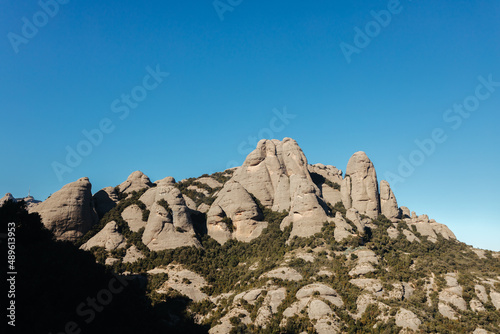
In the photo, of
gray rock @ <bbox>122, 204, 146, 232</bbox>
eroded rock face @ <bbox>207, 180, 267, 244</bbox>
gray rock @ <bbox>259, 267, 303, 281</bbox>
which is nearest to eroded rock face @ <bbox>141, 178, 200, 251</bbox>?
gray rock @ <bbox>122, 204, 146, 232</bbox>

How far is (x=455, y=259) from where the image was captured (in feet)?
205

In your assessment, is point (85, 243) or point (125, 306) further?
point (85, 243)

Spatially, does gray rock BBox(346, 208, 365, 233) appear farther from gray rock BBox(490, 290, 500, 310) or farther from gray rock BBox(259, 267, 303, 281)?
gray rock BBox(490, 290, 500, 310)

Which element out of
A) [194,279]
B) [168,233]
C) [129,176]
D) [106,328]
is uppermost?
[129,176]

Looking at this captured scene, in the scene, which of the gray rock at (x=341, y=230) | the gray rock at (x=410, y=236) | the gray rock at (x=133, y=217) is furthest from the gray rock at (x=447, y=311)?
the gray rock at (x=133, y=217)

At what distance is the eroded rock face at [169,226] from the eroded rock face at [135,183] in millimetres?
17155

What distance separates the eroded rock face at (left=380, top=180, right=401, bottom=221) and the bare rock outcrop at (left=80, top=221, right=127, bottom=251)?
5578 centimetres

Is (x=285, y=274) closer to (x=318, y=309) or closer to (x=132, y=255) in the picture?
(x=318, y=309)

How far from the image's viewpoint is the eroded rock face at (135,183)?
85.2 meters

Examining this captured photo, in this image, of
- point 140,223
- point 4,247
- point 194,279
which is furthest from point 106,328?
point 140,223

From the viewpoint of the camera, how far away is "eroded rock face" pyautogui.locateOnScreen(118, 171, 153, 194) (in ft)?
280

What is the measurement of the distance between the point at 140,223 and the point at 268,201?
90.5 feet

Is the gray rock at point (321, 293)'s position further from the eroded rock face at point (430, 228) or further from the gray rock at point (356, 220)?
the eroded rock face at point (430, 228)

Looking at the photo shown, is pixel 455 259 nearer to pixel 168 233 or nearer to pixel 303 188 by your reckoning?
pixel 303 188
